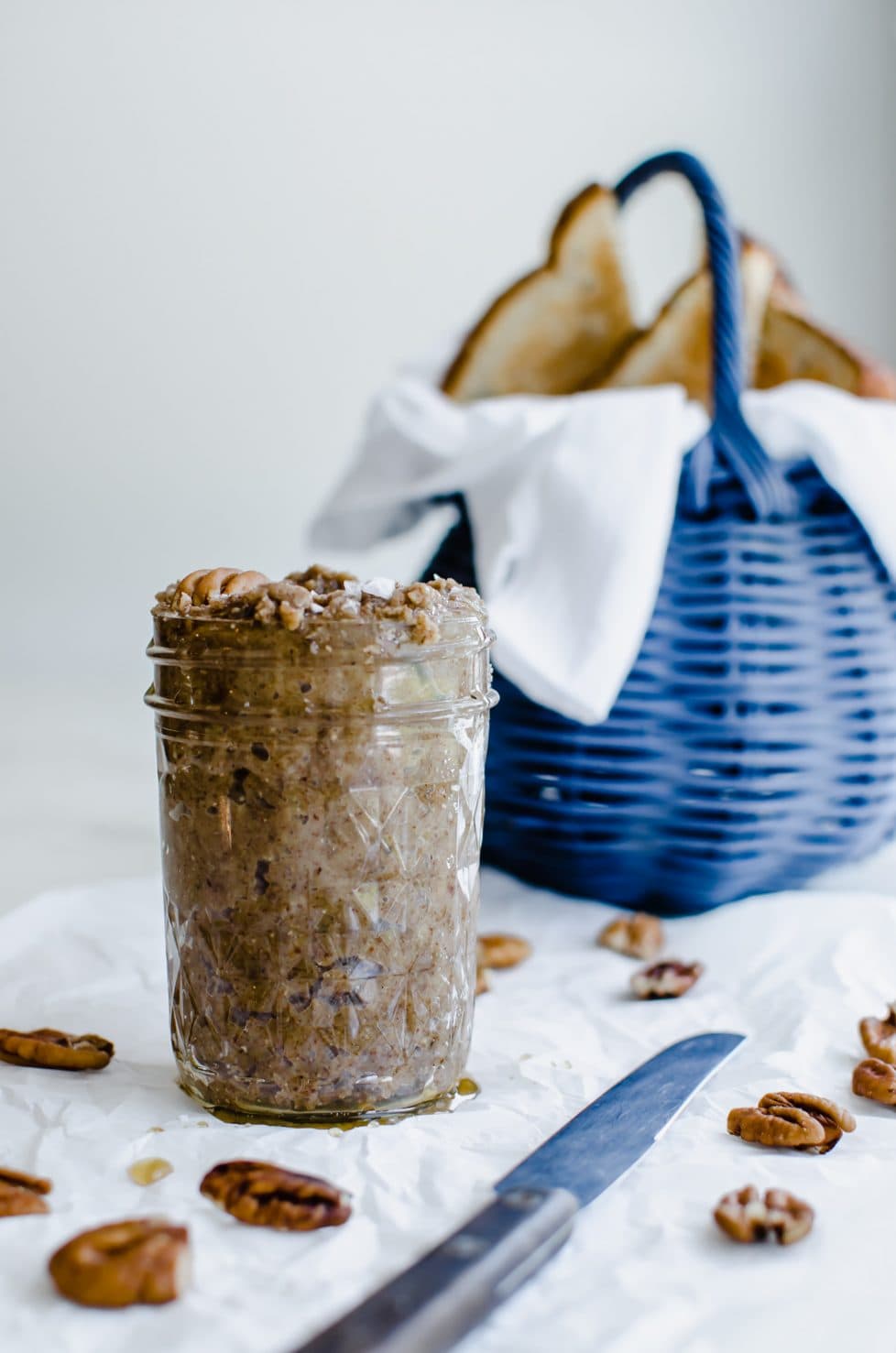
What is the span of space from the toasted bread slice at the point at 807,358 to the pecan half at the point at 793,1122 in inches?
33.2

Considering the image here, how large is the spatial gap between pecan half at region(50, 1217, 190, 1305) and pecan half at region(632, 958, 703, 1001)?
0.53 m

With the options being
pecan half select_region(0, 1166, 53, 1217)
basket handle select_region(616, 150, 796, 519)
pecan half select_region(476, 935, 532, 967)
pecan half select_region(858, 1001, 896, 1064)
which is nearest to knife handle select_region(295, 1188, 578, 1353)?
pecan half select_region(0, 1166, 53, 1217)

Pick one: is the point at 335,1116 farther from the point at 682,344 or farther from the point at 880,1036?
→ the point at 682,344

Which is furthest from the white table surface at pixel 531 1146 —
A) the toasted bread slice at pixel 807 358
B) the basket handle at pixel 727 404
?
the toasted bread slice at pixel 807 358

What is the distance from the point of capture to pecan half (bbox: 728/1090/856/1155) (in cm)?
80

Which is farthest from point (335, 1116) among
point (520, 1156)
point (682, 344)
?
point (682, 344)

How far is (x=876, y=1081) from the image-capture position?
871 mm

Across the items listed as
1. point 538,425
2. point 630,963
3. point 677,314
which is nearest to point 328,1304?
point 630,963

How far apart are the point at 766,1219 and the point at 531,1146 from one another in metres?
0.16

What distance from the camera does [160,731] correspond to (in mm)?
875

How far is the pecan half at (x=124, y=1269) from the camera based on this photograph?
0.62 metres

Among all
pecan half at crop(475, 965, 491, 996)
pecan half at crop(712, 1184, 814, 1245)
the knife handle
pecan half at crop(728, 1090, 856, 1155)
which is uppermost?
the knife handle

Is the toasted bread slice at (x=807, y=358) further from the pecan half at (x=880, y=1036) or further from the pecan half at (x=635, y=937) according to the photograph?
the pecan half at (x=880, y=1036)

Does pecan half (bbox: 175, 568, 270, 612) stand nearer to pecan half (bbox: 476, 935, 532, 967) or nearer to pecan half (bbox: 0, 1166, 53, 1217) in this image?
pecan half (bbox: 0, 1166, 53, 1217)
